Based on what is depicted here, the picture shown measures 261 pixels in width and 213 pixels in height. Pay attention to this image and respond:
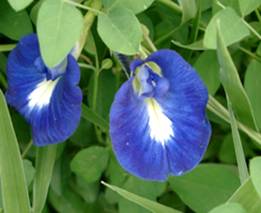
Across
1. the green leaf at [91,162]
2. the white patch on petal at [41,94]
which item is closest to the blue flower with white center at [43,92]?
the white patch on petal at [41,94]

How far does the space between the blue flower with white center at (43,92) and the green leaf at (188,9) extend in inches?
8.5

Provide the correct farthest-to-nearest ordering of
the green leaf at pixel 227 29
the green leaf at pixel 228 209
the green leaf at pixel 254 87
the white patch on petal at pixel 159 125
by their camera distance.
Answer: the green leaf at pixel 254 87, the white patch on petal at pixel 159 125, the green leaf at pixel 227 29, the green leaf at pixel 228 209

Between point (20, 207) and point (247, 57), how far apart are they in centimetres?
52

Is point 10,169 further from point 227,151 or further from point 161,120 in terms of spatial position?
point 227,151

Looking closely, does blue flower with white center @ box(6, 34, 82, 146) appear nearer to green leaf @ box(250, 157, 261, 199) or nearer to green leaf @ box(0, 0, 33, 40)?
green leaf @ box(0, 0, 33, 40)

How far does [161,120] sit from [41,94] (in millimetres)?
211

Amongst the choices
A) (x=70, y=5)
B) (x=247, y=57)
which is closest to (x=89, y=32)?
(x=70, y=5)

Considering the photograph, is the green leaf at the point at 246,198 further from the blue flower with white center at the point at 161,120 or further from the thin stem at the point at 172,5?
the thin stem at the point at 172,5

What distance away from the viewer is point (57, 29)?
3.31 ft

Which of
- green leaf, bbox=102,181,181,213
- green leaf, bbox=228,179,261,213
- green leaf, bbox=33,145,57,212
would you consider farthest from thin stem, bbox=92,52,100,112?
green leaf, bbox=228,179,261,213

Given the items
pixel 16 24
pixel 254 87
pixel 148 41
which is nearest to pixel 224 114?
pixel 254 87

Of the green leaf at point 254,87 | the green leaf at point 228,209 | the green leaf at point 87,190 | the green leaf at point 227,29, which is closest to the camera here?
the green leaf at point 228,209

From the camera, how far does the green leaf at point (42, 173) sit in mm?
1255

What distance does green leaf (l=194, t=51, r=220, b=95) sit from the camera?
1.30m
